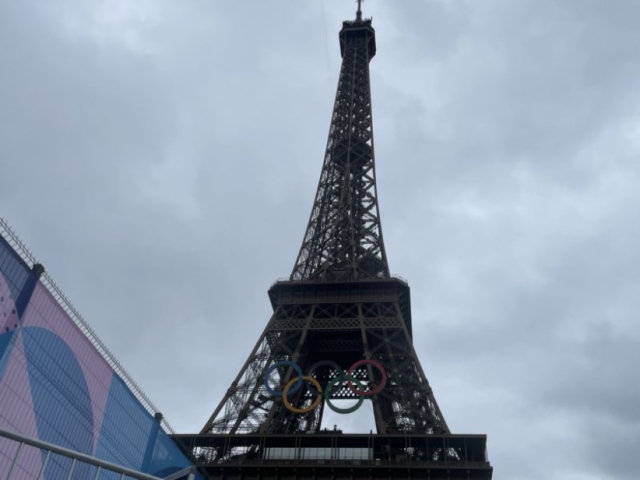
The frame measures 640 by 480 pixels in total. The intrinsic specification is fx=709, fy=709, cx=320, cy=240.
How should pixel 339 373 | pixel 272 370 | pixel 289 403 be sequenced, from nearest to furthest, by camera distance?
pixel 289 403 → pixel 272 370 → pixel 339 373

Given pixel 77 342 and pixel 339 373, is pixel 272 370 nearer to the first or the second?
pixel 339 373

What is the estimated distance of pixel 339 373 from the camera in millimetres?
76625

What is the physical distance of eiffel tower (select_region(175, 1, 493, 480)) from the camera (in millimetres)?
55312

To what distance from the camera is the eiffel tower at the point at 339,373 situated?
5531 centimetres

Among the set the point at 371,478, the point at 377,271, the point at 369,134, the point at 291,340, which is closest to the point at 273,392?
the point at 291,340

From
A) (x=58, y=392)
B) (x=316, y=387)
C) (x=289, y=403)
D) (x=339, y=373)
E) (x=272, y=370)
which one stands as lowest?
(x=58, y=392)

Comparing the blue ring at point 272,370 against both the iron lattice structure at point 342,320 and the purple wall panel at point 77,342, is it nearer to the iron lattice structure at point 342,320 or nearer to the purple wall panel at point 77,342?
the iron lattice structure at point 342,320

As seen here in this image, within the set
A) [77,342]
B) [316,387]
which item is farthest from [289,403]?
[77,342]

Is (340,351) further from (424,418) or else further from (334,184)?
(334,184)

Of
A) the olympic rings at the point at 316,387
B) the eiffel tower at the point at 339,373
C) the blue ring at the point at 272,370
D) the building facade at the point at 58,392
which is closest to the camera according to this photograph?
the building facade at the point at 58,392

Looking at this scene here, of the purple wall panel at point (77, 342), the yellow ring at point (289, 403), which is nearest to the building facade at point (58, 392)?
the purple wall panel at point (77, 342)

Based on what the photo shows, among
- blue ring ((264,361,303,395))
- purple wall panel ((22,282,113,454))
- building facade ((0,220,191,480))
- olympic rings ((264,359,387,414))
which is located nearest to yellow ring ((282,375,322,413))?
olympic rings ((264,359,387,414))

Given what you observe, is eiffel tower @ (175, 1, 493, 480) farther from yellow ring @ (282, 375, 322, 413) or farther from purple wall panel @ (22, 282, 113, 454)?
purple wall panel @ (22, 282, 113, 454)

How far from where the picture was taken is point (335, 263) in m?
80.4
